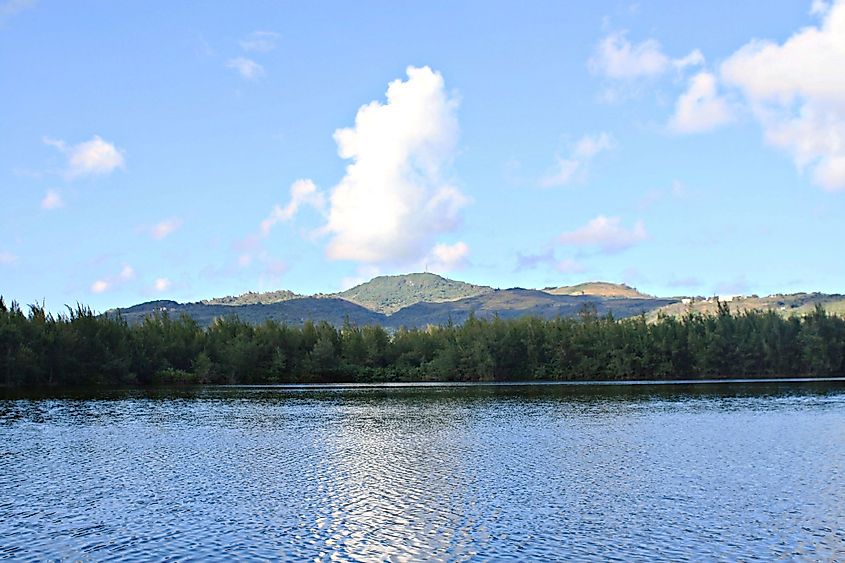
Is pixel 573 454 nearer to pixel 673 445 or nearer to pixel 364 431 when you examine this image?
pixel 673 445

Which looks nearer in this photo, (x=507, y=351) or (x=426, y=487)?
(x=426, y=487)

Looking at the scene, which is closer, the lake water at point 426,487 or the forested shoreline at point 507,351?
the lake water at point 426,487

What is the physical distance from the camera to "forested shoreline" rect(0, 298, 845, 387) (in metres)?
179

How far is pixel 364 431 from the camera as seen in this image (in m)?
72.6

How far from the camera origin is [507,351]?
18550 cm

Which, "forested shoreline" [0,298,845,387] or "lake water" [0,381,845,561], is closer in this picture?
"lake water" [0,381,845,561]

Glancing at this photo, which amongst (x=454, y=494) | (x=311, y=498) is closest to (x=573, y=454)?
(x=454, y=494)

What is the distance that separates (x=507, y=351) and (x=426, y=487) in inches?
5677

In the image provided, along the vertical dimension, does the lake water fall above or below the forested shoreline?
below

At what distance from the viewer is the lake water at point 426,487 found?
3005 cm

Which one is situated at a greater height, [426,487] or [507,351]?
[507,351]

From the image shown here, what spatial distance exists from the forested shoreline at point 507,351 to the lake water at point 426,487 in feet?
306

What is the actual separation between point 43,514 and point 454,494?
762 inches

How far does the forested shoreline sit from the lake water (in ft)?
306
